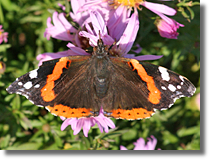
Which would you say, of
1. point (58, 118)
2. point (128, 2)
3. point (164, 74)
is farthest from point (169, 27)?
point (58, 118)

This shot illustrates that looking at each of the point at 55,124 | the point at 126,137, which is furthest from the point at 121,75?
the point at 126,137

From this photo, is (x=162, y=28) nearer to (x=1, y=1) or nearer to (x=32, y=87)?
(x=32, y=87)

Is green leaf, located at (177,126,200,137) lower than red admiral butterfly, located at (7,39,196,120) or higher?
lower

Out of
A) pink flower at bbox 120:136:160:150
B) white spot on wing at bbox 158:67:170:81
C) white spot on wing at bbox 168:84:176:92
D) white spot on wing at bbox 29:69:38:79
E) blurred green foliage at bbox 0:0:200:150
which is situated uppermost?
white spot on wing at bbox 29:69:38:79

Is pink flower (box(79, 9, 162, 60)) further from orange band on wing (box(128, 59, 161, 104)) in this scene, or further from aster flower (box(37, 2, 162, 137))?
orange band on wing (box(128, 59, 161, 104))

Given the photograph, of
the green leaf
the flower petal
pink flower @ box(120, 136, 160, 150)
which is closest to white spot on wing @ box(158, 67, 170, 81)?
the flower petal

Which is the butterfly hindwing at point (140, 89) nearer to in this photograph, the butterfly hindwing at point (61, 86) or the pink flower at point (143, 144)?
the butterfly hindwing at point (61, 86)

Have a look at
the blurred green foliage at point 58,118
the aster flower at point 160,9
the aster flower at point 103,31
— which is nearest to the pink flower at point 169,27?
the aster flower at point 160,9

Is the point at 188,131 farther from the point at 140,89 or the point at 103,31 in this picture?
the point at 103,31
